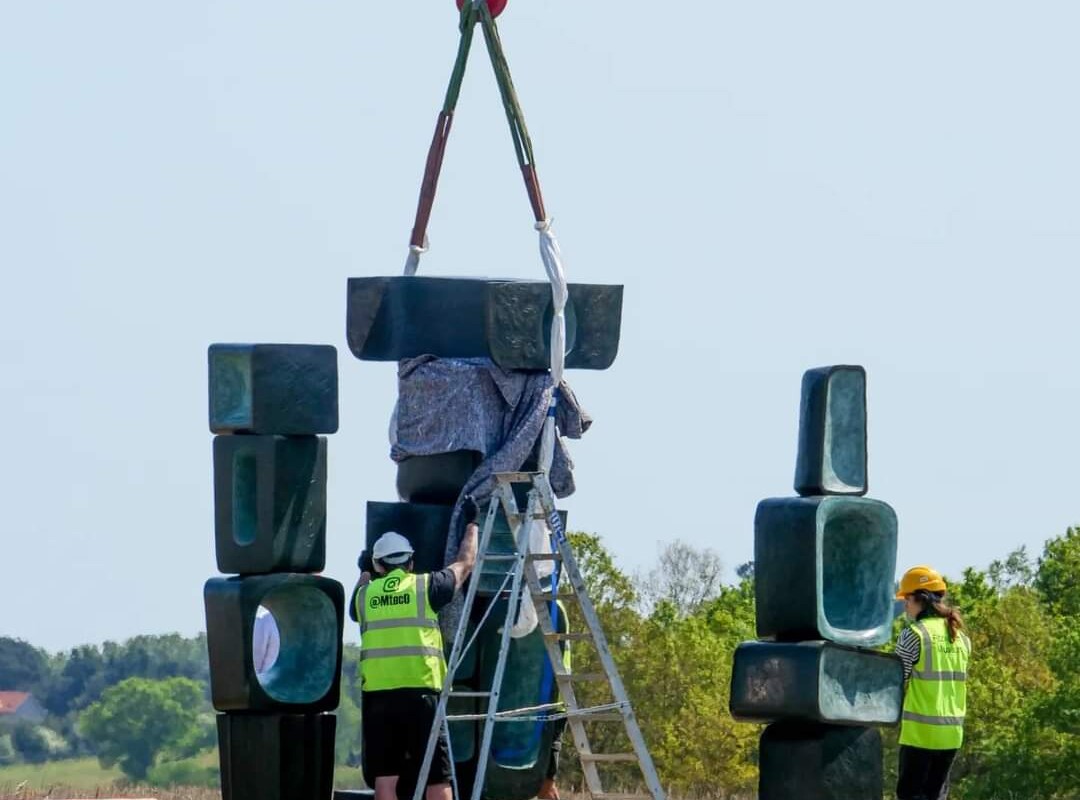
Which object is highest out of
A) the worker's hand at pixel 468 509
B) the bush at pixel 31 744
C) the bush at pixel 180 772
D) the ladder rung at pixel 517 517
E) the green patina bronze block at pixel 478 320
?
the green patina bronze block at pixel 478 320

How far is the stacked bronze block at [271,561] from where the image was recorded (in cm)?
1617

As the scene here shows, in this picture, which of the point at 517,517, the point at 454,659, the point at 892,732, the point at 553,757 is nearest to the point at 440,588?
the point at 454,659

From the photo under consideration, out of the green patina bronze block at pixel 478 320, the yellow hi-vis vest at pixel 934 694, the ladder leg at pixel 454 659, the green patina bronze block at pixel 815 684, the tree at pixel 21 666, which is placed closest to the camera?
the green patina bronze block at pixel 815 684

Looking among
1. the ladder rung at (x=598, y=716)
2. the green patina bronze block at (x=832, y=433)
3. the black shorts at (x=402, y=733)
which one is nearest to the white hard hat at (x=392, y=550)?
the black shorts at (x=402, y=733)

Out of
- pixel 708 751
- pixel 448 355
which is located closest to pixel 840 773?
pixel 448 355

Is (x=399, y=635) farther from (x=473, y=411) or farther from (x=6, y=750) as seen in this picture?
(x=6, y=750)

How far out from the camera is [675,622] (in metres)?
34.6

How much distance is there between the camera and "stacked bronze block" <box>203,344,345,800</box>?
16.2 metres

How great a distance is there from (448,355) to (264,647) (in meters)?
2.16

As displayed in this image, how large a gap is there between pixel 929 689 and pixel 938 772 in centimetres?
53

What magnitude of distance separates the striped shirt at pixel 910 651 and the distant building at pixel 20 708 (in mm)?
44966

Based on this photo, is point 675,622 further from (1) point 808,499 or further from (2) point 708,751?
(1) point 808,499

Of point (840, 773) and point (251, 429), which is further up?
point (251, 429)

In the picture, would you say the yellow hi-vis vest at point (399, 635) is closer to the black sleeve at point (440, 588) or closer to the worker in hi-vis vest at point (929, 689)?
the black sleeve at point (440, 588)
